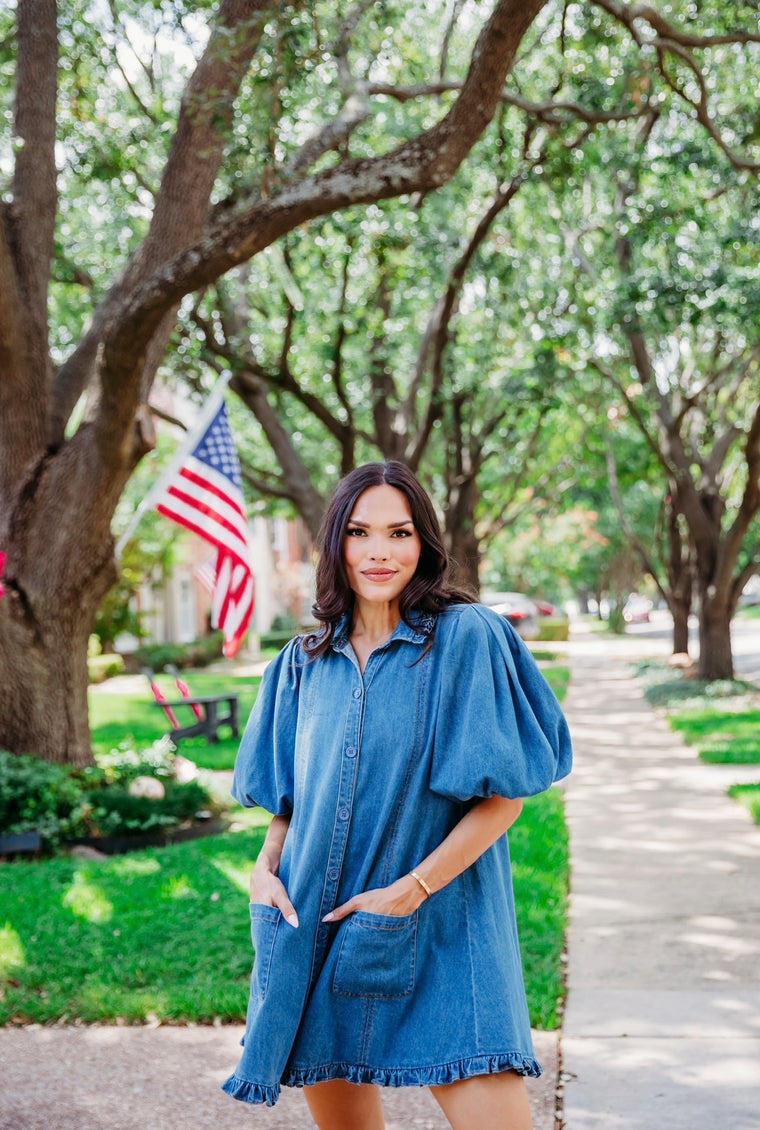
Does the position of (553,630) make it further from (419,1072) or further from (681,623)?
(419,1072)

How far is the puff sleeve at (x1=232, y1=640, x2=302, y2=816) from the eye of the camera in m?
2.50

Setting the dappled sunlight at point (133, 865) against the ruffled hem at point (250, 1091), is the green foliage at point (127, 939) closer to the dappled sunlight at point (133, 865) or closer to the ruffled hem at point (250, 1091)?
the dappled sunlight at point (133, 865)

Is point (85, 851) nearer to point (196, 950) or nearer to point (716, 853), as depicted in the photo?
point (196, 950)

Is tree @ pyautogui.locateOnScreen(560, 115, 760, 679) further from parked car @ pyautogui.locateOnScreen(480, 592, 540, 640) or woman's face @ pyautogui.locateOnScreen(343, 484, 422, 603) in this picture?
woman's face @ pyautogui.locateOnScreen(343, 484, 422, 603)

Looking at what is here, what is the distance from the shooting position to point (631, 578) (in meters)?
45.0

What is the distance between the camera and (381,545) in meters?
2.41

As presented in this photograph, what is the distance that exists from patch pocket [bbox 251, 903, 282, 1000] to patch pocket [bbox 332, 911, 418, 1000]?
0.47 ft

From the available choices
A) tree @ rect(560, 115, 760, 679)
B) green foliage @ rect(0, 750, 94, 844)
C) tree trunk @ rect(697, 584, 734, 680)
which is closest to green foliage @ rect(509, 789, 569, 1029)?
green foliage @ rect(0, 750, 94, 844)

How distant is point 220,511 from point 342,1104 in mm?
7019

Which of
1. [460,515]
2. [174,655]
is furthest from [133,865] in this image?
[174,655]

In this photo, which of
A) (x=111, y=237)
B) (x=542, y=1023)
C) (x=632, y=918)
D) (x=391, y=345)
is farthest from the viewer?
(x=391, y=345)

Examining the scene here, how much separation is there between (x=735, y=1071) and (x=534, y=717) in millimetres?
2286

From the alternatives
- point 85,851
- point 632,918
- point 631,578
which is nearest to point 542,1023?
point 632,918

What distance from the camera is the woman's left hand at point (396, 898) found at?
2135 millimetres
